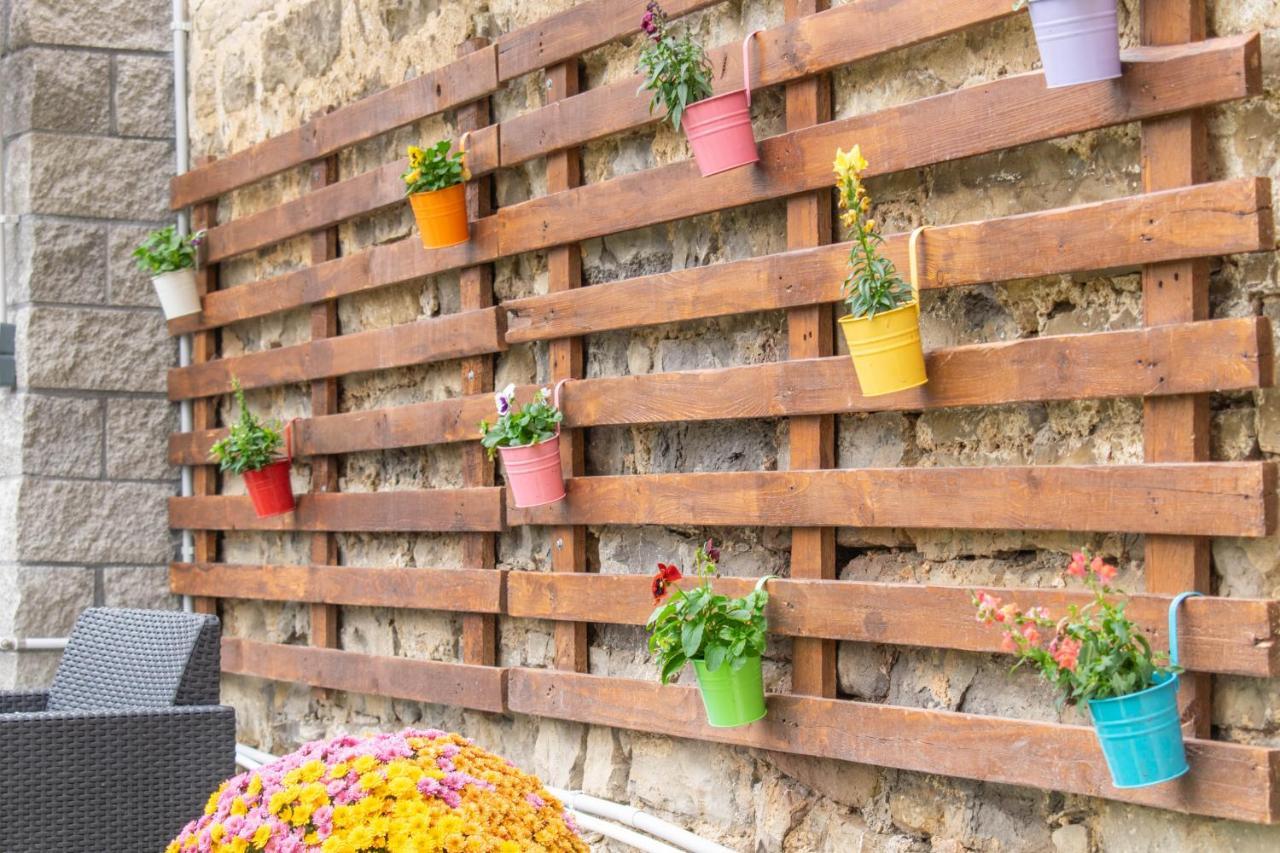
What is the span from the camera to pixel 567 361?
3734 millimetres

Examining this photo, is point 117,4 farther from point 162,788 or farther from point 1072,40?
point 1072,40

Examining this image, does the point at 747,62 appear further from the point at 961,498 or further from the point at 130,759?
the point at 130,759

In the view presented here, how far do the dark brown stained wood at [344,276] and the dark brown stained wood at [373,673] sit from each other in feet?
3.43

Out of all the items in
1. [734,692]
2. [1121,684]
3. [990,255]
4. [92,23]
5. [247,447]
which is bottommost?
[734,692]

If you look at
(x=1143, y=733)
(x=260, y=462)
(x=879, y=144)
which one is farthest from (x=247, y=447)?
(x=1143, y=733)

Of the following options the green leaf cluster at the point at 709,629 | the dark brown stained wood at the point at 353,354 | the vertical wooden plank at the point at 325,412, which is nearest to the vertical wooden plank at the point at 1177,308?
the green leaf cluster at the point at 709,629

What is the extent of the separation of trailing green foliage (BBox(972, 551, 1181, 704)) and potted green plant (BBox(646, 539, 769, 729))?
653 millimetres

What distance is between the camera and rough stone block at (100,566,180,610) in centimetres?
544

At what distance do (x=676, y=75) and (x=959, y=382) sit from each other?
→ 91 centimetres

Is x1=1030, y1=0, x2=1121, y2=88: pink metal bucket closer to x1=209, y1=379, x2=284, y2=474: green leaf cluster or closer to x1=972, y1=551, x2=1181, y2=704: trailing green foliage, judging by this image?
x1=972, y1=551, x2=1181, y2=704: trailing green foliage

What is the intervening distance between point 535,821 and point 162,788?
1.29 meters

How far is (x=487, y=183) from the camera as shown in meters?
4.08

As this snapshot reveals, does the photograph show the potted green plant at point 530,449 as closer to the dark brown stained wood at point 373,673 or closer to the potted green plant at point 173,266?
the dark brown stained wood at point 373,673

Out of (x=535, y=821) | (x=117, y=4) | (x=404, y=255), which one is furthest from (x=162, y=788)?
(x=117, y=4)
